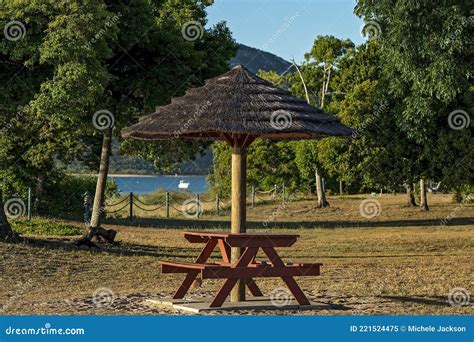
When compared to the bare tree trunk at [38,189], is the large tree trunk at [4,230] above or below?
below

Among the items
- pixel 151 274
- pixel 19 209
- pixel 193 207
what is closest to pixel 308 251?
pixel 151 274

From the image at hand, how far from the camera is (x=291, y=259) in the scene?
78.3ft

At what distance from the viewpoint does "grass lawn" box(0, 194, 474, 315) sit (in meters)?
14.5

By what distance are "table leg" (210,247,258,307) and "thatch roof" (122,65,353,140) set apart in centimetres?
169

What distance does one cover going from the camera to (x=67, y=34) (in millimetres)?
22625

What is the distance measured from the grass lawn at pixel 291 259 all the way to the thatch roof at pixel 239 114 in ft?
8.49

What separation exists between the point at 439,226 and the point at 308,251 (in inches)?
460

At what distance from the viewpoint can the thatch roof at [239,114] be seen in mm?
13789

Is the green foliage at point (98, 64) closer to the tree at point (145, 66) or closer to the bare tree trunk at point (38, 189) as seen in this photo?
the tree at point (145, 66)

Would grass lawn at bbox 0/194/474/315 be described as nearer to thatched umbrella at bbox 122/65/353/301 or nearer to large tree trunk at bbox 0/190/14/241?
large tree trunk at bbox 0/190/14/241

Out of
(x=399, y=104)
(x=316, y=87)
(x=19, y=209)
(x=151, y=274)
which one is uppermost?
(x=316, y=87)

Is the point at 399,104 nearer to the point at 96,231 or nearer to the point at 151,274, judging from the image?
the point at 96,231

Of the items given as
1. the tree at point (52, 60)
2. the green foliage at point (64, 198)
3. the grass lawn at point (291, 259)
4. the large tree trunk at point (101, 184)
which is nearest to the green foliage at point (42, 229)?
the grass lawn at point (291, 259)

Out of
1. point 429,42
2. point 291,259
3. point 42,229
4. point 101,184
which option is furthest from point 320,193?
point 429,42
